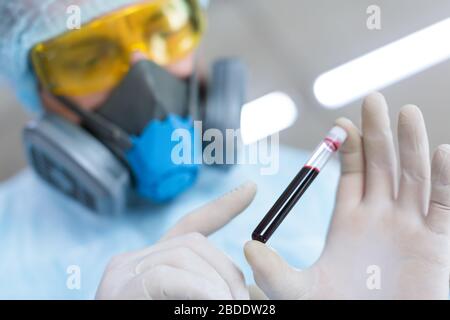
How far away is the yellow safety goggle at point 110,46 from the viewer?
0.98 meters

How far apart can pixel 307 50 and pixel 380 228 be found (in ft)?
2.71

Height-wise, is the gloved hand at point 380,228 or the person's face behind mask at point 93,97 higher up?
the person's face behind mask at point 93,97

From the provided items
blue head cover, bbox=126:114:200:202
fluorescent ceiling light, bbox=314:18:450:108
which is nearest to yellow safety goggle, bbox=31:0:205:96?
blue head cover, bbox=126:114:200:202

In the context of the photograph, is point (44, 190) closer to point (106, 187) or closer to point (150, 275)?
point (106, 187)

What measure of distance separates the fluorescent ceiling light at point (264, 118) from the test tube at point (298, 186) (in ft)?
0.89

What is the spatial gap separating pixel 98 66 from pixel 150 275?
22.4 inches

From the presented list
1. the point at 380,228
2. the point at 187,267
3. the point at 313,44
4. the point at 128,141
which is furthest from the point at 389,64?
the point at 313,44

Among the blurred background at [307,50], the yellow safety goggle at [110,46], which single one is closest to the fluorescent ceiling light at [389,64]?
the blurred background at [307,50]

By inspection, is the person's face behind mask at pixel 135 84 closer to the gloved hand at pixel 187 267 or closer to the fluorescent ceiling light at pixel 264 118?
the fluorescent ceiling light at pixel 264 118

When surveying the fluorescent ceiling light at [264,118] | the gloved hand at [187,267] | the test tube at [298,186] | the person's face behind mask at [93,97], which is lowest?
the gloved hand at [187,267]

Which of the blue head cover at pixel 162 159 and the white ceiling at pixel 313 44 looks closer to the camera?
the white ceiling at pixel 313 44

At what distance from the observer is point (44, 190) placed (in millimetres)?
1266

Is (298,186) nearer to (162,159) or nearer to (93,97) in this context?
(162,159)

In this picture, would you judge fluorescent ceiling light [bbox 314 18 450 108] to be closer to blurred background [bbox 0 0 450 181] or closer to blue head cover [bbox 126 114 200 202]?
blurred background [bbox 0 0 450 181]
